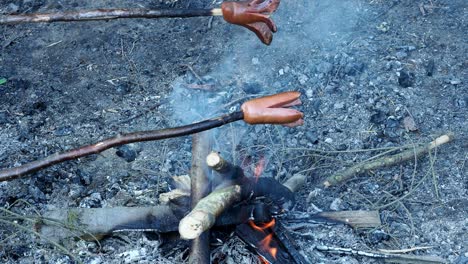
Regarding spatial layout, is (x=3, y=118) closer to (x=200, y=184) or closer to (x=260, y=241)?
(x=200, y=184)

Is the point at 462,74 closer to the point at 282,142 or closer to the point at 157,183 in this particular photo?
the point at 282,142

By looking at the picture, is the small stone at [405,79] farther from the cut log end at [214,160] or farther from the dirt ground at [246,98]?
the cut log end at [214,160]

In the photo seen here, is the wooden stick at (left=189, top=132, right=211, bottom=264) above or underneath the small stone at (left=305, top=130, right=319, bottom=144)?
above

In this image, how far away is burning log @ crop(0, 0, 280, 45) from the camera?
347 centimetres

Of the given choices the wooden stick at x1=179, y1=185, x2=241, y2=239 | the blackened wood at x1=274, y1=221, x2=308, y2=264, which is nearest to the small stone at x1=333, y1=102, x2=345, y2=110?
the blackened wood at x1=274, y1=221, x2=308, y2=264

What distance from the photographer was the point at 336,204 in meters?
4.06

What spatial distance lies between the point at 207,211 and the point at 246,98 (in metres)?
1.69

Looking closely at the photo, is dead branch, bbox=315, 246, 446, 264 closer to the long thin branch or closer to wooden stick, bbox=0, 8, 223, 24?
the long thin branch

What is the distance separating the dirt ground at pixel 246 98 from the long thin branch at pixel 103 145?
0.85 m

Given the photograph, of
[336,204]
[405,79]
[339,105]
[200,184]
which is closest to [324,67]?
[339,105]

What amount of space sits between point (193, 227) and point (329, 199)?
1.32 meters

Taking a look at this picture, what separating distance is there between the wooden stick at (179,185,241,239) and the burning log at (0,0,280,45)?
0.93 m

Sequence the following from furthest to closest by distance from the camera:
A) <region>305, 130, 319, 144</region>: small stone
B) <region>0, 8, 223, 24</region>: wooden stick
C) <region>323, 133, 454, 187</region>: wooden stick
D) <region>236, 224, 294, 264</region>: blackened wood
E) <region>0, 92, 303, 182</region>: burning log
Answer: <region>305, 130, 319, 144</region>: small stone → <region>323, 133, 454, 187</region>: wooden stick → <region>236, 224, 294, 264</region>: blackened wood → <region>0, 8, 223, 24</region>: wooden stick → <region>0, 92, 303, 182</region>: burning log

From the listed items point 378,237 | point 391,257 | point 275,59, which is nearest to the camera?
point 391,257
